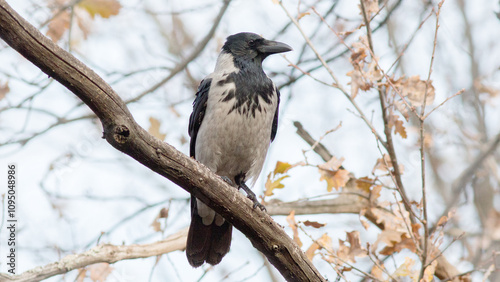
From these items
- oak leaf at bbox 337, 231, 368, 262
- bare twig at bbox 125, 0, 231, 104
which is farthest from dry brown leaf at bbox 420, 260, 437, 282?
bare twig at bbox 125, 0, 231, 104

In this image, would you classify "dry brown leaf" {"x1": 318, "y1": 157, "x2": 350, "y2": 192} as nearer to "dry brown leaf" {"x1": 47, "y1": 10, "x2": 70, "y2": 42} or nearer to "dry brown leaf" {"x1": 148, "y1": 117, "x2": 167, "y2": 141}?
"dry brown leaf" {"x1": 148, "y1": 117, "x2": 167, "y2": 141}

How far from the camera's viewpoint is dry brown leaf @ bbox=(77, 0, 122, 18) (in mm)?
5988

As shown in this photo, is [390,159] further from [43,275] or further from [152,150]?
[43,275]

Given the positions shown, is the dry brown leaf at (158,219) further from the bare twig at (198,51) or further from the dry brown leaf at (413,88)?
the dry brown leaf at (413,88)

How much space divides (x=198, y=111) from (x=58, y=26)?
8.08 ft

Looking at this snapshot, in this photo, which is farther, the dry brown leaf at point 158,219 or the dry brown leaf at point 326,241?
the dry brown leaf at point 158,219

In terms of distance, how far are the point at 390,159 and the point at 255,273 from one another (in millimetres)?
1650

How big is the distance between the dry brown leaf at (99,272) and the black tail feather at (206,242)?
74cm

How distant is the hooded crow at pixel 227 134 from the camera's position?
4.70 meters

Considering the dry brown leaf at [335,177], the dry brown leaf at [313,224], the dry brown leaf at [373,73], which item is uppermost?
the dry brown leaf at [373,73]

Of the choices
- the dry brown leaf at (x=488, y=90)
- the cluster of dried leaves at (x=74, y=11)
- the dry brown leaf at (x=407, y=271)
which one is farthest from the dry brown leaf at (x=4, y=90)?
the dry brown leaf at (x=488, y=90)

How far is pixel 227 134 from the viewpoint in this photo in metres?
4.69

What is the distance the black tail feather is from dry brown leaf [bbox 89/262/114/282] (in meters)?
0.74

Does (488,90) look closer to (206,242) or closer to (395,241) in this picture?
(395,241)
